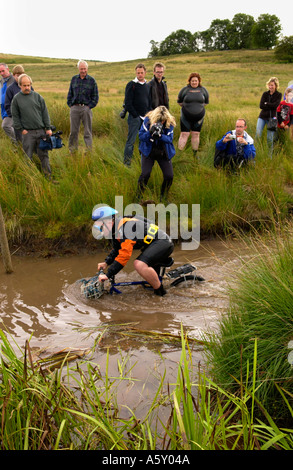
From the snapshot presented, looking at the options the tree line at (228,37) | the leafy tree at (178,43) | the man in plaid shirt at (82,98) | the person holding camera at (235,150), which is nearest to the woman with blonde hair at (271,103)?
the person holding camera at (235,150)

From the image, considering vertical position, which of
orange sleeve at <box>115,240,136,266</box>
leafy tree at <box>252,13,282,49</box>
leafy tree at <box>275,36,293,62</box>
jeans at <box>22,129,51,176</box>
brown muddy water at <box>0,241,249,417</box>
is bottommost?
brown muddy water at <box>0,241,249,417</box>

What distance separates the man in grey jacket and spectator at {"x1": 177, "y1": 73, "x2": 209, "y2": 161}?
9.18 ft

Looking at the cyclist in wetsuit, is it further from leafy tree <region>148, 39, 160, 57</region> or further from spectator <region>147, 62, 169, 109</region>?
leafy tree <region>148, 39, 160, 57</region>

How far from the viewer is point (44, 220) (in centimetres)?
750

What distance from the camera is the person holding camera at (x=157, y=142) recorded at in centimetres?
725

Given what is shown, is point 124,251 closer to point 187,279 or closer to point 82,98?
point 187,279

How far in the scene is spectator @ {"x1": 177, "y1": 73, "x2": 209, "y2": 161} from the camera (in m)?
8.88

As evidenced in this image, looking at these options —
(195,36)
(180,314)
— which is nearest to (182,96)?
(180,314)

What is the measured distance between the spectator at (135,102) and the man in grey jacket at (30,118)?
64.6 inches

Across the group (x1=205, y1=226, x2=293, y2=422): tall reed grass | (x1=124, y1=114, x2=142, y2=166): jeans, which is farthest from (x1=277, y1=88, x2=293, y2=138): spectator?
(x1=205, y1=226, x2=293, y2=422): tall reed grass

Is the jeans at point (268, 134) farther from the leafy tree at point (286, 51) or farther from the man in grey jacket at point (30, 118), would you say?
the leafy tree at point (286, 51)

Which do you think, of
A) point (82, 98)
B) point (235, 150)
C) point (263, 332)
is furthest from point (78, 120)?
point (263, 332)
